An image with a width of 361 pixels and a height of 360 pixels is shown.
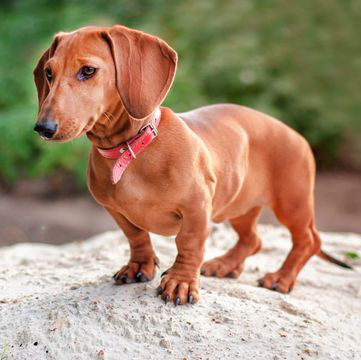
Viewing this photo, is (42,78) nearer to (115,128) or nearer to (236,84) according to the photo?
(115,128)

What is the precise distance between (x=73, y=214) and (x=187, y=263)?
16.1 feet

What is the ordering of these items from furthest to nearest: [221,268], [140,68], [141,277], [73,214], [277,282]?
[73,214], [221,268], [277,282], [141,277], [140,68]

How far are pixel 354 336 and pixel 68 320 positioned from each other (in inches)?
59.1

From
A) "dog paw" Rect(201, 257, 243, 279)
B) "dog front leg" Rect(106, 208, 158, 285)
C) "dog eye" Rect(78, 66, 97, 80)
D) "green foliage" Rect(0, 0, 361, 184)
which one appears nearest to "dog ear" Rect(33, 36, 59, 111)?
"dog eye" Rect(78, 66, 97, 80)

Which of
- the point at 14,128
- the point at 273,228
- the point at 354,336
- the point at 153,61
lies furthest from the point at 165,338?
the point at 14,128

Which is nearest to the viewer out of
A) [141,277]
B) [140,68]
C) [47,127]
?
[47,127]

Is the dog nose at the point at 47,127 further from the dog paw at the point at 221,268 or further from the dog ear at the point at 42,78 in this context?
the dog paw at the point at 221,268

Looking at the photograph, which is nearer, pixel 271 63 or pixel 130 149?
pixel 130 149

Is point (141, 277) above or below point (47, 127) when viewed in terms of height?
below

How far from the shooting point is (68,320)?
10.1 ft

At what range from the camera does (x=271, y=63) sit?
392 inches

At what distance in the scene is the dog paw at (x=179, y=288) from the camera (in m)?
3.27

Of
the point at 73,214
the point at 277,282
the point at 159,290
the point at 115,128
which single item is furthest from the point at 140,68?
the point at 73,214

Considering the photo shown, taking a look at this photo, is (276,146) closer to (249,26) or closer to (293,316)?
(293,316)
